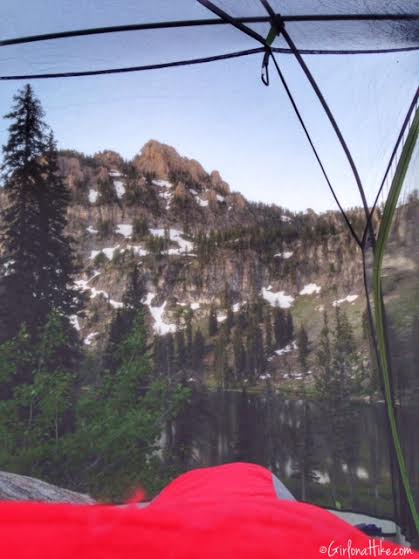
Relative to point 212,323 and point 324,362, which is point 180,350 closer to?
point 212,323

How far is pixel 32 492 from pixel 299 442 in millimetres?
868

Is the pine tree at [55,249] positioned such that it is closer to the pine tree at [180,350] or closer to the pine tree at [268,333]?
the pine tree at [180,350]

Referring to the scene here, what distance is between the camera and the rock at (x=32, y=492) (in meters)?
1.20

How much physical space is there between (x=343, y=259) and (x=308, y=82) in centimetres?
58

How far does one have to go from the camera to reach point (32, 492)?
52.7 inches

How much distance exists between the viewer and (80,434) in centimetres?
177

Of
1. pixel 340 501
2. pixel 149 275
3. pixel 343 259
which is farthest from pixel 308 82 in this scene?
pixel 340 501

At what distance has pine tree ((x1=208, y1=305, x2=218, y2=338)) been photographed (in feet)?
5.89

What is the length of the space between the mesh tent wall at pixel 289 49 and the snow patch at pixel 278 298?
0.28m

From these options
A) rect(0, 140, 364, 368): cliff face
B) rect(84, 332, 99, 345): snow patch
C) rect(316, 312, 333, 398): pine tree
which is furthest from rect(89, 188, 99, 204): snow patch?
rect(316, 312, 333, 398): pine tree

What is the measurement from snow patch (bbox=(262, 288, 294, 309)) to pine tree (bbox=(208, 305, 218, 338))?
7.4 inches

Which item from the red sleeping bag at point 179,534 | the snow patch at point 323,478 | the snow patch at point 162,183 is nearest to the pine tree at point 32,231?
the snow patch at point 162,183

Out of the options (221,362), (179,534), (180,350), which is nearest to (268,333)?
(221,362)

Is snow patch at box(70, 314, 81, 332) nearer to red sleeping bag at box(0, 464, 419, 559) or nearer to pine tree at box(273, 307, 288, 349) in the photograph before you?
pine tree at box(273, 307, 288, 349)
